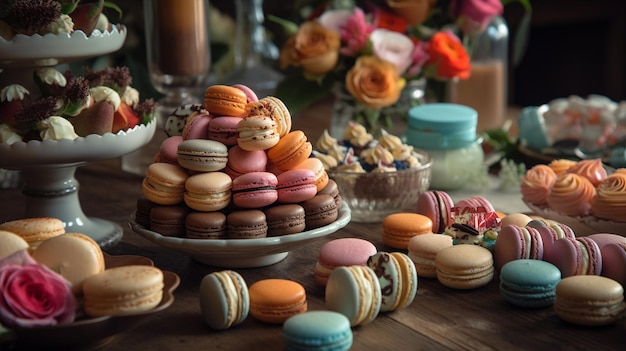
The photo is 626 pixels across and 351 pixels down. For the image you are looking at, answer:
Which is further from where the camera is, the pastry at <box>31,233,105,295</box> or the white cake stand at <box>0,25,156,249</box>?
the white cake stand at <box>0,25,156,249</box>

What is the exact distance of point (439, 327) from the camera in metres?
1.02

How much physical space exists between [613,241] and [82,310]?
0.67 metres

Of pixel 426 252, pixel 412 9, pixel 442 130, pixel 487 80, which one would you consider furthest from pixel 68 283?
pixel 487 80

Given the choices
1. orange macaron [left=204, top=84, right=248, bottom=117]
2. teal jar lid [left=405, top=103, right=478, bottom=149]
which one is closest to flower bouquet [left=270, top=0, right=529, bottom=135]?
teal jar lid [left=405, top=103, right=478, bottom=149]

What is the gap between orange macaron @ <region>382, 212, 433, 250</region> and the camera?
1274mm

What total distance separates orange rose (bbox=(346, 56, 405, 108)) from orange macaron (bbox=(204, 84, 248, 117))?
0.56 metres

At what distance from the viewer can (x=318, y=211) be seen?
3.76 feet

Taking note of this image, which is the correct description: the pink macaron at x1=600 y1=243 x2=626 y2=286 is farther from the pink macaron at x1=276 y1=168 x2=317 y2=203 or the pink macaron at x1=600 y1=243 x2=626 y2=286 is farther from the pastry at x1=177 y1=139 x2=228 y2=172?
the pastry at x1=177 y1=139 x2=228 y2=172

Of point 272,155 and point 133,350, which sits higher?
point 272,155

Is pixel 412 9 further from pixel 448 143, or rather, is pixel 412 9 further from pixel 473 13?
pixel 448 143

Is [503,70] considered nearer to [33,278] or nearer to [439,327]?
[439,327]

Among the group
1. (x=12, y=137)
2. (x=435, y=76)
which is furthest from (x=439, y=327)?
(x=435, y=76)

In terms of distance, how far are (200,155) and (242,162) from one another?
0.18 ft

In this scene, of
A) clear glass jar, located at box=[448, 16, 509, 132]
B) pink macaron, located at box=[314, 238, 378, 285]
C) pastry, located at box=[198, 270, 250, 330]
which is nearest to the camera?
pastry, located at box=[198, 270, 250, 330]
